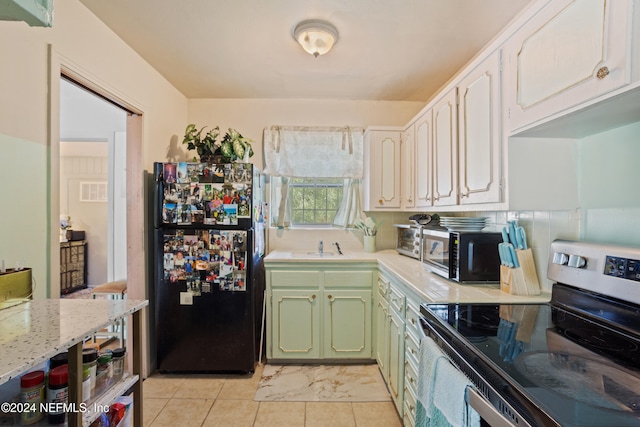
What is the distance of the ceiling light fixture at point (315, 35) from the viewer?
178 centimetres

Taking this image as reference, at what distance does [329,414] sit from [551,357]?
4.99 ft

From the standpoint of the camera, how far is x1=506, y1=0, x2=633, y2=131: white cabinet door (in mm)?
793

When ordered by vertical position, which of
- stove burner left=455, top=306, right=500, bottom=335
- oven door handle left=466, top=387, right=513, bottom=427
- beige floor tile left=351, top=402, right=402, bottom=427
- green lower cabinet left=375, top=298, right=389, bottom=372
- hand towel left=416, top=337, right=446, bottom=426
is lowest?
beige floor tile left=351, top=402, right=402, bottom=427

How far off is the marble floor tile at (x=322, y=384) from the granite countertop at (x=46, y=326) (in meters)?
1.40

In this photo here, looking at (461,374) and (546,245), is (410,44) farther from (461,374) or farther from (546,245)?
(461,374)

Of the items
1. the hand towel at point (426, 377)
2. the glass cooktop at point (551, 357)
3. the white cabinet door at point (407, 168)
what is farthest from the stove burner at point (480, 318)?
the white cabinet door at point (407, 168)

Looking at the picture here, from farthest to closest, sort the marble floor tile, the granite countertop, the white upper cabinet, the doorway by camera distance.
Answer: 1. the doorway
2. the white upper cabinet
3. the marble floor tile
4. the granite countertop

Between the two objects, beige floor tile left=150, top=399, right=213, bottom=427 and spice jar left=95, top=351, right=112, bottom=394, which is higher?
A: spice jar left=95, top=351, right=112, bottom=394

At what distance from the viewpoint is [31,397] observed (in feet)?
2.87

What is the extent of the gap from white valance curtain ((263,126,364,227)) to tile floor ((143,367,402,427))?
153 centimetres

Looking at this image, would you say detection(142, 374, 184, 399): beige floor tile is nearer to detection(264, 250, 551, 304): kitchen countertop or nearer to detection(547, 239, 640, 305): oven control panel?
detection(264, 250, 551, 304): kitchen countertop

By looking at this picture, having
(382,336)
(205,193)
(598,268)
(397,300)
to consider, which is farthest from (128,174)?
(598,268)

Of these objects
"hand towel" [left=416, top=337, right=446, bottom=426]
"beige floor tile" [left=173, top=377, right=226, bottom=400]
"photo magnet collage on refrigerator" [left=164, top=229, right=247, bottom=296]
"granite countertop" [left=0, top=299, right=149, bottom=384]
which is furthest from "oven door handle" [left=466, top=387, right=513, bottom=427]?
"beige floor tile" [left=173, top=377, right=226, bottom=400]

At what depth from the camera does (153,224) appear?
239 cm
